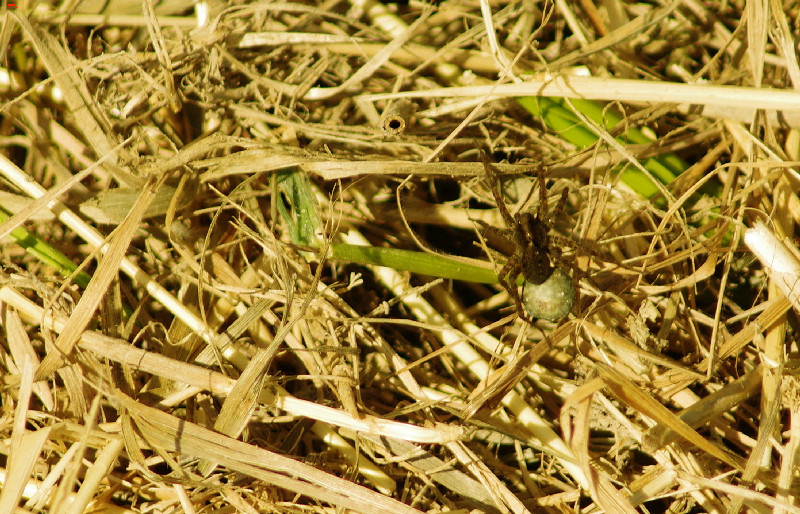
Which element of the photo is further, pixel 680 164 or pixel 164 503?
pixel 680 164

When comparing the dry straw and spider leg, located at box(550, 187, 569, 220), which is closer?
the dry straw

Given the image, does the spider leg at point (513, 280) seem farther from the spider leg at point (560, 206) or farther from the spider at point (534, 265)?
the spider leg at point (560, 206)

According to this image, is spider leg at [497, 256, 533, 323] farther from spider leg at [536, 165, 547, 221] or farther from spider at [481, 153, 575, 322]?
spider leg at [536, 165, 547, 221]

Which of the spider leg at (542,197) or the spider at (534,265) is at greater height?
the spider leg at (542,197)

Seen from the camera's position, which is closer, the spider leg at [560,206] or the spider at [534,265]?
the spider at [534,265]

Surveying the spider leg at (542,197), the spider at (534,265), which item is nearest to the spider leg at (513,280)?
the spider at (534,265)

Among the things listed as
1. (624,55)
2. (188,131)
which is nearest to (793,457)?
(624,55)

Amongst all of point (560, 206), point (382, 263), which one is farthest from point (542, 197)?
point (382, 263)

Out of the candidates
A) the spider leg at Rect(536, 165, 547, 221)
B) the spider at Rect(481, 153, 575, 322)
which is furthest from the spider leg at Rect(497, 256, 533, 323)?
the spider leg at Rect(536, 165, 547, 221)

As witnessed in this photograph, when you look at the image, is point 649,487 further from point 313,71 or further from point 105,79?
point 105,79
